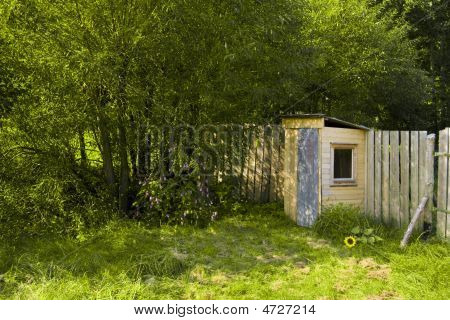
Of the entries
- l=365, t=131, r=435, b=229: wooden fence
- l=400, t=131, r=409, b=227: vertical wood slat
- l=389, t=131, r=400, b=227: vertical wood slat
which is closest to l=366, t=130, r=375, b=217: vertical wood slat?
l=365, t=131, r=435, b=229: wooden fence

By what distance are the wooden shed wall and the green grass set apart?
0.92 metres

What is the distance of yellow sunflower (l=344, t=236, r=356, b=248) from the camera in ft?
21.7

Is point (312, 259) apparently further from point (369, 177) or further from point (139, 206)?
point (139, 206)

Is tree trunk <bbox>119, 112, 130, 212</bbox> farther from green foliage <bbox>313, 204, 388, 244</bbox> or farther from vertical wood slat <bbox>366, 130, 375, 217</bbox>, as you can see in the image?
vertical wood slat <bbox>366, 130, 375, 217</bbox>

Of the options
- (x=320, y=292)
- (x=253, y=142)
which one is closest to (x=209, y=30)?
(x=253, y=142)

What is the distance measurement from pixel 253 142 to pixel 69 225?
435 cm

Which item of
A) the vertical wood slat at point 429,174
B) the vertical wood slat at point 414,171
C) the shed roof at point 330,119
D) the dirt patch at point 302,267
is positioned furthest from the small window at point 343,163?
the dirt patch at point 302,267

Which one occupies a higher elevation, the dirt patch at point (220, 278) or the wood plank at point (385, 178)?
the wood plank at point (385, 178)

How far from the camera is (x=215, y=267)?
18.9 ft

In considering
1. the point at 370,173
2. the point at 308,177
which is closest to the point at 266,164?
the point at 308,177

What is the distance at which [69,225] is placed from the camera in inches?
285

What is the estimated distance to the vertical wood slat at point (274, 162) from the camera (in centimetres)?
944

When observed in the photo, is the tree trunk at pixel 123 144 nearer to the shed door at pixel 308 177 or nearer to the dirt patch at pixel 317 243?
the shed door at pixel 308 177

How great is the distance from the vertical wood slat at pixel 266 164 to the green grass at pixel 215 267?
7.29 ft
